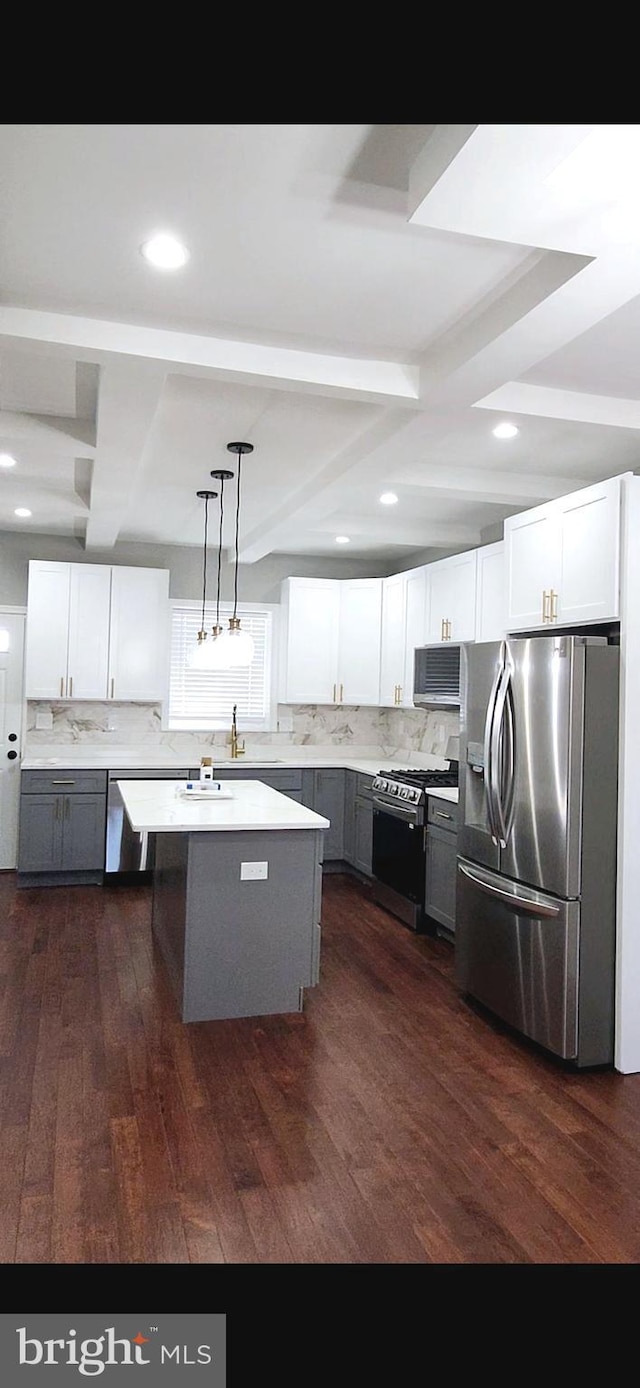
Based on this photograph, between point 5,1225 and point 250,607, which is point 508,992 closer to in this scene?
point 5,1225

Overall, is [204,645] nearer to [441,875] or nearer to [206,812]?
[206,812]

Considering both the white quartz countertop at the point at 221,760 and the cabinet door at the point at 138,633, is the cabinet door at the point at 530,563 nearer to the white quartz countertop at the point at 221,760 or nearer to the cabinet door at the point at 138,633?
the white quartz countertop at the point at 221,760

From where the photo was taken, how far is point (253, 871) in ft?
12.4

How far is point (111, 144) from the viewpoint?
5.90 ft

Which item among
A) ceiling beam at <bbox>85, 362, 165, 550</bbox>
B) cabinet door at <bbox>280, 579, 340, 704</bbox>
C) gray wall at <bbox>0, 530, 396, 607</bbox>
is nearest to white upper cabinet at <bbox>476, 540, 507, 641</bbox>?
cabinet door at <bbox>280, 579, 340, 704</bbox>

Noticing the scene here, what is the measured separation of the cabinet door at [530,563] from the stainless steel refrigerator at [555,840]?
1.18 feet

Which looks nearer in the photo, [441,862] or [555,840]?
[555,840]

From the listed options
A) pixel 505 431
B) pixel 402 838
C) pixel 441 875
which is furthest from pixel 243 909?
pixel 505 431

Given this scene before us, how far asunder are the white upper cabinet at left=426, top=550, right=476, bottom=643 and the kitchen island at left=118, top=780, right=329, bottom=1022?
76.9 inches

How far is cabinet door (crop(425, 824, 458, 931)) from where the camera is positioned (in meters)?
4.70

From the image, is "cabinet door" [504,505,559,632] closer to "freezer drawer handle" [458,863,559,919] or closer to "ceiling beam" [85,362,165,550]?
"freezer drawer handle" [458,863,559,919]

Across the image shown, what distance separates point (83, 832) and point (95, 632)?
4.91ft

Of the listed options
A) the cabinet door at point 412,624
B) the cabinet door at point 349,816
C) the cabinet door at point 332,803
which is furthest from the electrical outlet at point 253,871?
the cabinet door at point 332,803
